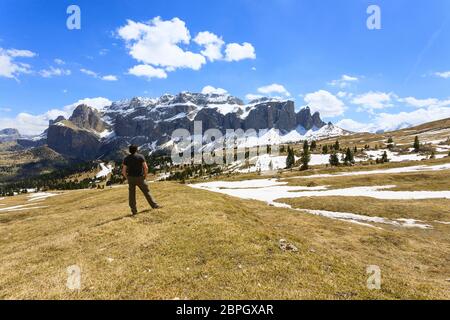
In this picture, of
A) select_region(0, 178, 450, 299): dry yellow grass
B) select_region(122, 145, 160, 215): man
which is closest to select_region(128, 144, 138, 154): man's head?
select_region(122, 145, 160, 215): man

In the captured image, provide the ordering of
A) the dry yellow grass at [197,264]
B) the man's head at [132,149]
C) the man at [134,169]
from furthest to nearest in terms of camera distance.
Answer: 1. the man at [134,169]
2. the man's head at [132,149]
3. the dry yellow grass at [197,264]

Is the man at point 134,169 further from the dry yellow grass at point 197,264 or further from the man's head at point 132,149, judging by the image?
the dry yellow grass at point 197,264

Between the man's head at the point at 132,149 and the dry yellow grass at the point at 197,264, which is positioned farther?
the man's head at the point at 132,149

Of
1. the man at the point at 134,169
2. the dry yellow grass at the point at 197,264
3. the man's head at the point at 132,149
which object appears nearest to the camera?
the dry yellow grass at the point at 197,264

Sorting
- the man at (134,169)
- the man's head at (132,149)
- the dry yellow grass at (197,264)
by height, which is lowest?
the dry yellow grass at (197,264)

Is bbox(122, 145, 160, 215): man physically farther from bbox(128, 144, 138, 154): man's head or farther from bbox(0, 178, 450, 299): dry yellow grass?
bbox(0, 178, 450, 299): dry yellow grass

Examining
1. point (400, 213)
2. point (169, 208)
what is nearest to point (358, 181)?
point (400, 213)

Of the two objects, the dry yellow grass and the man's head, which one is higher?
the man's head

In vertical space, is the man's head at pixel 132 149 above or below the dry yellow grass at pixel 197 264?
above

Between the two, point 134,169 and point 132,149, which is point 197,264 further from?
point 132,149

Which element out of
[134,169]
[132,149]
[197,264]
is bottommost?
[197,264]

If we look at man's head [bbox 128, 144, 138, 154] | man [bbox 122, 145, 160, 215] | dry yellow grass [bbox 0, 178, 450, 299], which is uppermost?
man's head [bbox 128, 144, 138, 154]

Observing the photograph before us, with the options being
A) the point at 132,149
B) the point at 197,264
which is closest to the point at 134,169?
the point at 132,149

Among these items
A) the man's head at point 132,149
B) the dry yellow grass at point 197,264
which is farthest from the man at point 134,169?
the dry yellow grass at point 197,264
